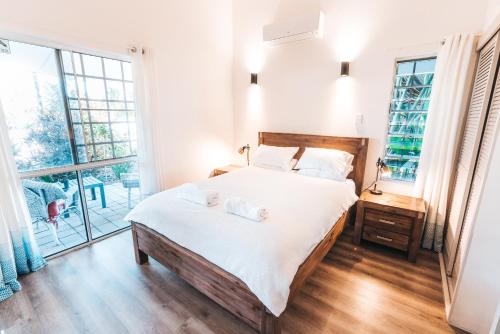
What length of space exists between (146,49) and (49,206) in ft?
6.44

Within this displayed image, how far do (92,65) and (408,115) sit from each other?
347 centimetres

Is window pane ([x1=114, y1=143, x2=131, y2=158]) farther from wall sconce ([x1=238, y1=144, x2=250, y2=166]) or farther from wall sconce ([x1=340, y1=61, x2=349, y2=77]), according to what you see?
wall sconce ([x1=340, y1=61, x2=349, y2=77])

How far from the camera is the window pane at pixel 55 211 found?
2219mm

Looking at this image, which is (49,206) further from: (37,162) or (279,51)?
(279,51)

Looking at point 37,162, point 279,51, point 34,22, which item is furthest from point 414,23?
point 37,162

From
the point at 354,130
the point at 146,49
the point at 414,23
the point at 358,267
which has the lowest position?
the point at 358,267

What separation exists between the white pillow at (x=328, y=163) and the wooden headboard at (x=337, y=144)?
0.09 m

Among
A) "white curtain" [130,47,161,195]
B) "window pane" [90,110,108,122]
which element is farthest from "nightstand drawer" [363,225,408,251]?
"window pane" [90,110,108,122]

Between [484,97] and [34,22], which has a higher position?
[34,22]

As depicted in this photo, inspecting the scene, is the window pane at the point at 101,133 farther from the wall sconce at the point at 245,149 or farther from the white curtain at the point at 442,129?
the white curtain at the point at 442,129

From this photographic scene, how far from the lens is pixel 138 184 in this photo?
2.97 m

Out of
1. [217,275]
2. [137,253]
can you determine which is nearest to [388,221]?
[217,275]

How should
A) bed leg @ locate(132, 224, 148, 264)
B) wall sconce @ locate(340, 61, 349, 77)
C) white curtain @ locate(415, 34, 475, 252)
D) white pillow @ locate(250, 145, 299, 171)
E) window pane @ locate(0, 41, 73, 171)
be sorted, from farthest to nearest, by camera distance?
white pillow @ locate(250, 145, 299, 171)
wall sconce @ locate(340, 61, 349, 77)
bed leg @ locate(132, 224, 148, 264)
white curtain @ locate(415, 34, 475, 252)
window pane @ locate(0, 41, 73, 171)

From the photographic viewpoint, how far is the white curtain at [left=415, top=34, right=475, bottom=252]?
80.0 inches
